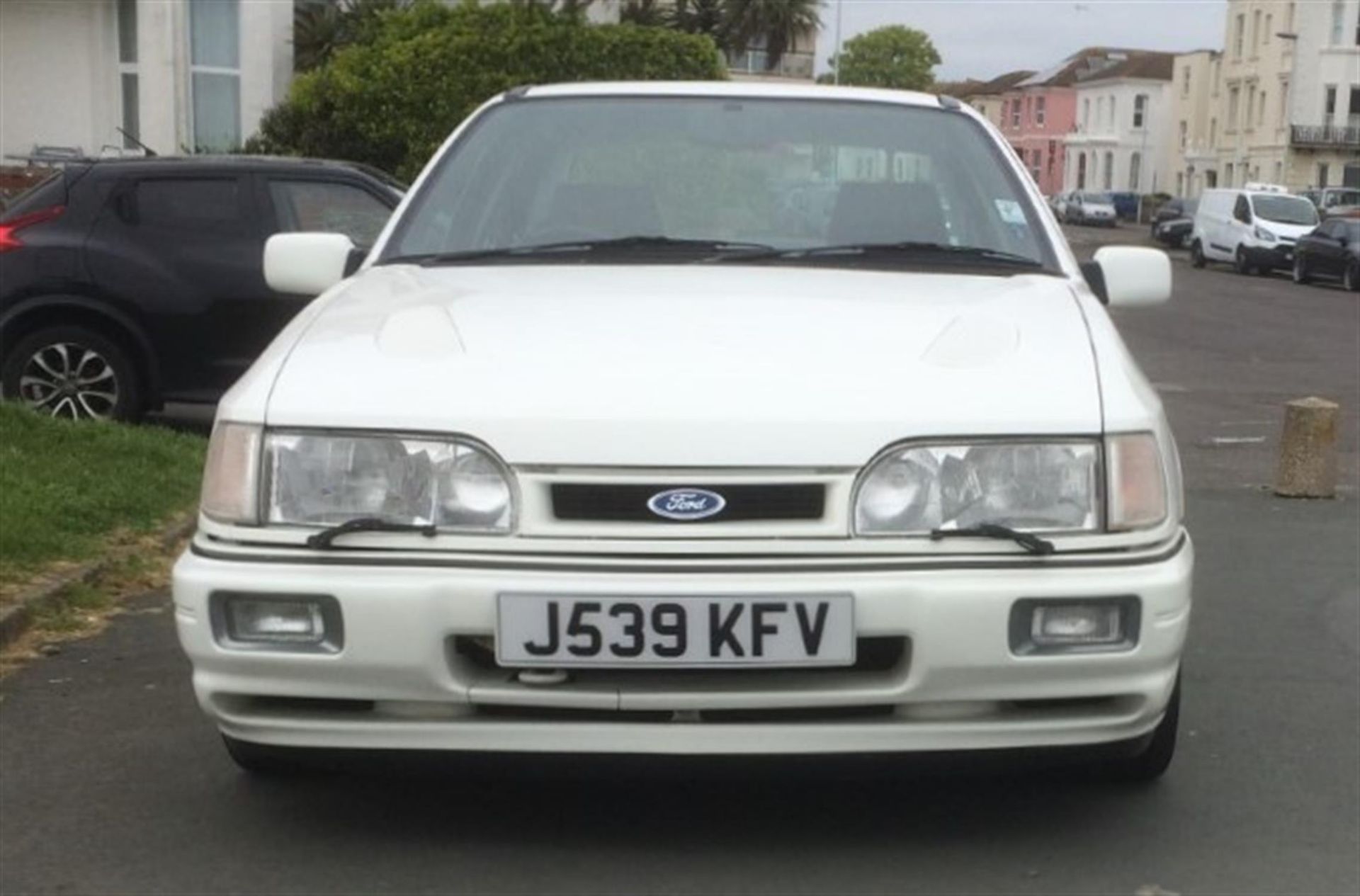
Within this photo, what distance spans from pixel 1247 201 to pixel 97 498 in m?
36.2

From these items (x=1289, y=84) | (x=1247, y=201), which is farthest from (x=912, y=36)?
(x=1247, y=201)

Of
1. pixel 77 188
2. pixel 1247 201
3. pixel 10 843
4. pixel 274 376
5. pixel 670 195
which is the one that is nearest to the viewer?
pixel 274 376

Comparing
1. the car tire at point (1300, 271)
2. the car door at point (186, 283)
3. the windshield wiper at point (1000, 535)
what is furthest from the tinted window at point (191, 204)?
the car tire at point (1300, 271)

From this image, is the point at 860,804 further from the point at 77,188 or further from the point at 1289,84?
the point at 1289,84

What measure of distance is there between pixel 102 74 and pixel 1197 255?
2505 centimetres

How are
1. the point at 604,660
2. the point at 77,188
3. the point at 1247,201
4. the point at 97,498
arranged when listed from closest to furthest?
the point at 604,660 < the point at 97,498 < the point at 77,188 < the point at 1247,201

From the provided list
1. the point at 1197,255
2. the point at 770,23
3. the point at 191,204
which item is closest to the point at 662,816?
the point at 191,204

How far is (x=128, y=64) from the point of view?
28.3 meters

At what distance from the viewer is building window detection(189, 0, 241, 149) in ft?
93.5

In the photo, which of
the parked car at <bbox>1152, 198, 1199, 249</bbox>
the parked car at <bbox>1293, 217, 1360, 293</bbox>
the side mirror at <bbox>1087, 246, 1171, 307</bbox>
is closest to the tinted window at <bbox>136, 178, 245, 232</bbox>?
the side mirror at <bbox>1087, 246, 1171, 307</bbox>

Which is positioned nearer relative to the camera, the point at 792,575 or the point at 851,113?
the point at 792,575

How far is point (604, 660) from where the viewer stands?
355 cm

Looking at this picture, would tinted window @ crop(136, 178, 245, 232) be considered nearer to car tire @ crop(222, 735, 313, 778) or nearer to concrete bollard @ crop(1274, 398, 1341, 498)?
concrete bollard @ crop(1274, 398, 1341, 498)

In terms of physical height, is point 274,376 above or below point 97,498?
above
